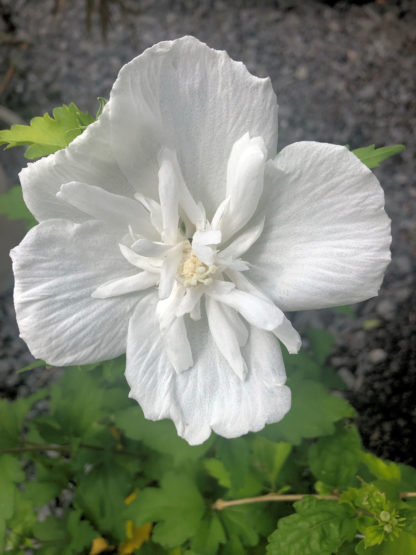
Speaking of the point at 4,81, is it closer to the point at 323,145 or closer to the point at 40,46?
the point at 40,46

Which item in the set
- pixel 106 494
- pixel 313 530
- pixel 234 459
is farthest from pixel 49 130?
pixel 106 494

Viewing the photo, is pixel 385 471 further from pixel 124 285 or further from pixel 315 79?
pixel 315 79

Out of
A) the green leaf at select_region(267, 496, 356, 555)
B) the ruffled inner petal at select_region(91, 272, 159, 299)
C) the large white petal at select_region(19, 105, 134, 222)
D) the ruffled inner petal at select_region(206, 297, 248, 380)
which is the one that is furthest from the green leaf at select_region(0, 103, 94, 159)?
the green leaf at select_region(267, 496, 356, 555)

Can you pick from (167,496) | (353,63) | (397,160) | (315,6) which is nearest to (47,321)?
(167,496)

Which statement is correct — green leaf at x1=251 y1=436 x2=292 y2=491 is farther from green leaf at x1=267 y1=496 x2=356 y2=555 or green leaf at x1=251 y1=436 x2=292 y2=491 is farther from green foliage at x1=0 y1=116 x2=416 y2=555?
green leaf at x1=267 y1=496 x2=356 y2=555

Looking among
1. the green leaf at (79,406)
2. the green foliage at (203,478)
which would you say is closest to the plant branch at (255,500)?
the green foliage at (203,478)
